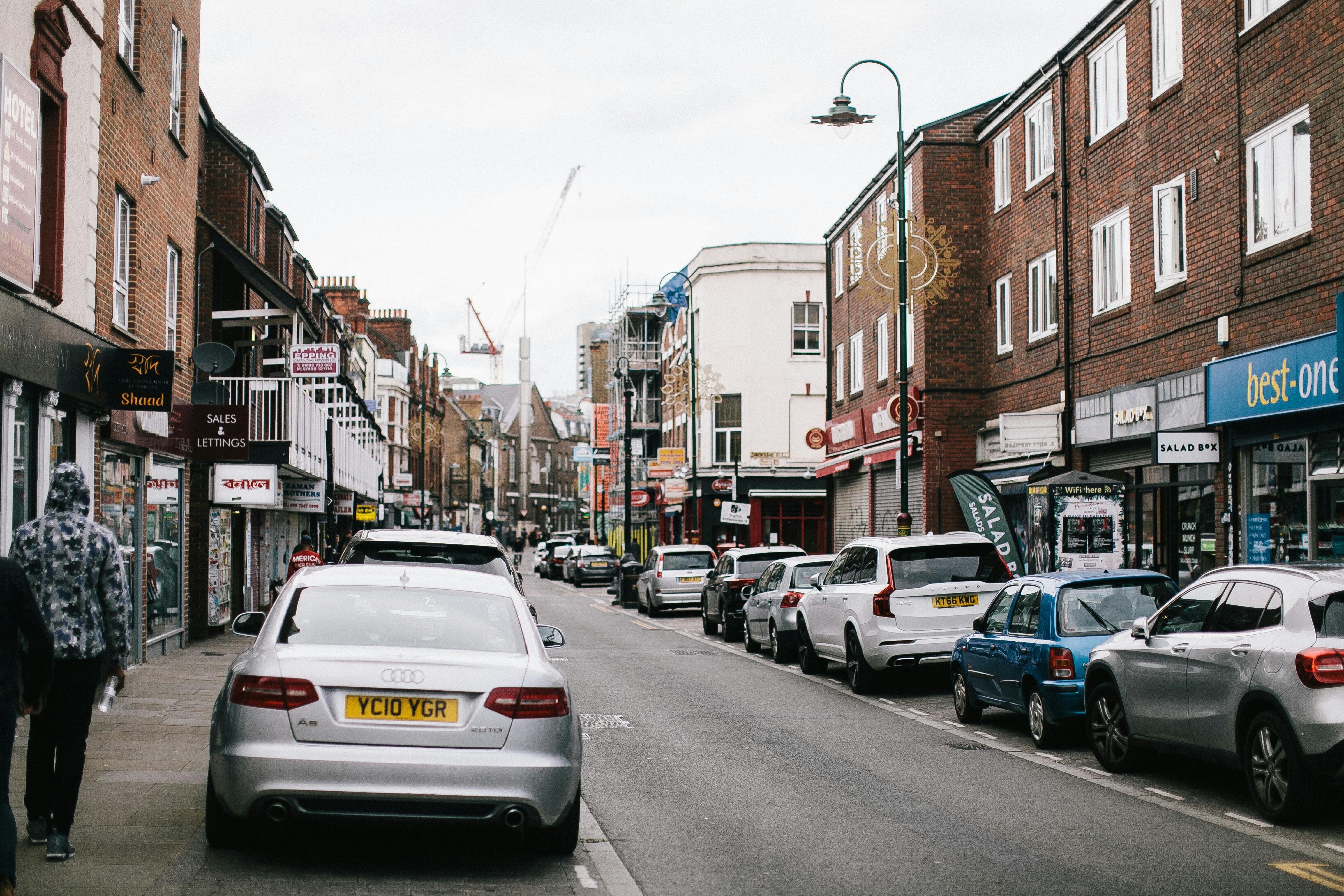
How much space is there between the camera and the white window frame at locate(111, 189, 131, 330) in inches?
642

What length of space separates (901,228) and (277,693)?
18.2 meters

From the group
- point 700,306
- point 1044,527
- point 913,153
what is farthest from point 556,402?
point 1044,527

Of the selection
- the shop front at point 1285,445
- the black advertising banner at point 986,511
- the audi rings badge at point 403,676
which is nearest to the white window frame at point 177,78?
the black advertising banner at point 986,511

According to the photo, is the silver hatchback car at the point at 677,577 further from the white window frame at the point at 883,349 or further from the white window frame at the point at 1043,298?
the white window frame at the point at 1043,298

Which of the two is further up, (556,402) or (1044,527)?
(556,402)

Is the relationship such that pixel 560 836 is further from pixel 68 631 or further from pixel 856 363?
pixel 856 363

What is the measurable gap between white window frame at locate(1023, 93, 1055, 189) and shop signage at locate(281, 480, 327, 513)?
15120mm

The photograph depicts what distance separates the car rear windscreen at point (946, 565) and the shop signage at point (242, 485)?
11.1 metres

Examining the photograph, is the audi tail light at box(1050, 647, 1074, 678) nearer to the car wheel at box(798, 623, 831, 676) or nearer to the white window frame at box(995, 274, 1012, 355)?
the car wheel at box(798, 623, 831, 676)

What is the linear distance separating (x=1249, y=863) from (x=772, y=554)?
17754 millimetres

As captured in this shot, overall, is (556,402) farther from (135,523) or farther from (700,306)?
(135,523)

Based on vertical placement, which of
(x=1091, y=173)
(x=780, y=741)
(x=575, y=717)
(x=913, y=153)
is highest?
(x=913, y=153)

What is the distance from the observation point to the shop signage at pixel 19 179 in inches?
448

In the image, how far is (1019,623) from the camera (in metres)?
12.1
